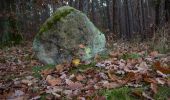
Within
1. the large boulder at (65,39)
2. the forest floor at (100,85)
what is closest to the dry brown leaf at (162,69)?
the forest floor at (100,85)

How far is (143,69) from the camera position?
18.8 feet

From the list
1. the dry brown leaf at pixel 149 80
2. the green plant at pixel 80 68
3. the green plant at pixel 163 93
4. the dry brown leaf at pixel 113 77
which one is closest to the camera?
the green plant at pixel 163 93

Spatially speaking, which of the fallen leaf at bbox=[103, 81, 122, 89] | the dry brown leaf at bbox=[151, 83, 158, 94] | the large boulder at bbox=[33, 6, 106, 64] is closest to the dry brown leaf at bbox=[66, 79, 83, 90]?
the fallen leaf at bbox=[103, 81, 122, 89]

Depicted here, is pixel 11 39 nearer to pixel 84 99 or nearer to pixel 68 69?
pixel 68 69

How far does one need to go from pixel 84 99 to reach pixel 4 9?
1420 cm

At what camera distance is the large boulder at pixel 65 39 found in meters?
9.13

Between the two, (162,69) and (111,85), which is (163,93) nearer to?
(111,85)

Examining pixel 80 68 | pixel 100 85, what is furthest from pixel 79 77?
pixel 80 68

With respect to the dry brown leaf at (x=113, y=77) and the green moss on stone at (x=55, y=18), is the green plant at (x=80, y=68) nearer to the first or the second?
the dry brown leaf at (x=113, y=77)

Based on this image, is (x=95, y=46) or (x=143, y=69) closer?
(x=143, y=69)

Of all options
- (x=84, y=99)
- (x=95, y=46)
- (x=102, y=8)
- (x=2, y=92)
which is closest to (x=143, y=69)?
(x=84, y=99)

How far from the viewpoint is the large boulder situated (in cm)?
913

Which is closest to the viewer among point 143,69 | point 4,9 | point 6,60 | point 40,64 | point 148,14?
point 143,69

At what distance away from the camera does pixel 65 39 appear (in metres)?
9.27
